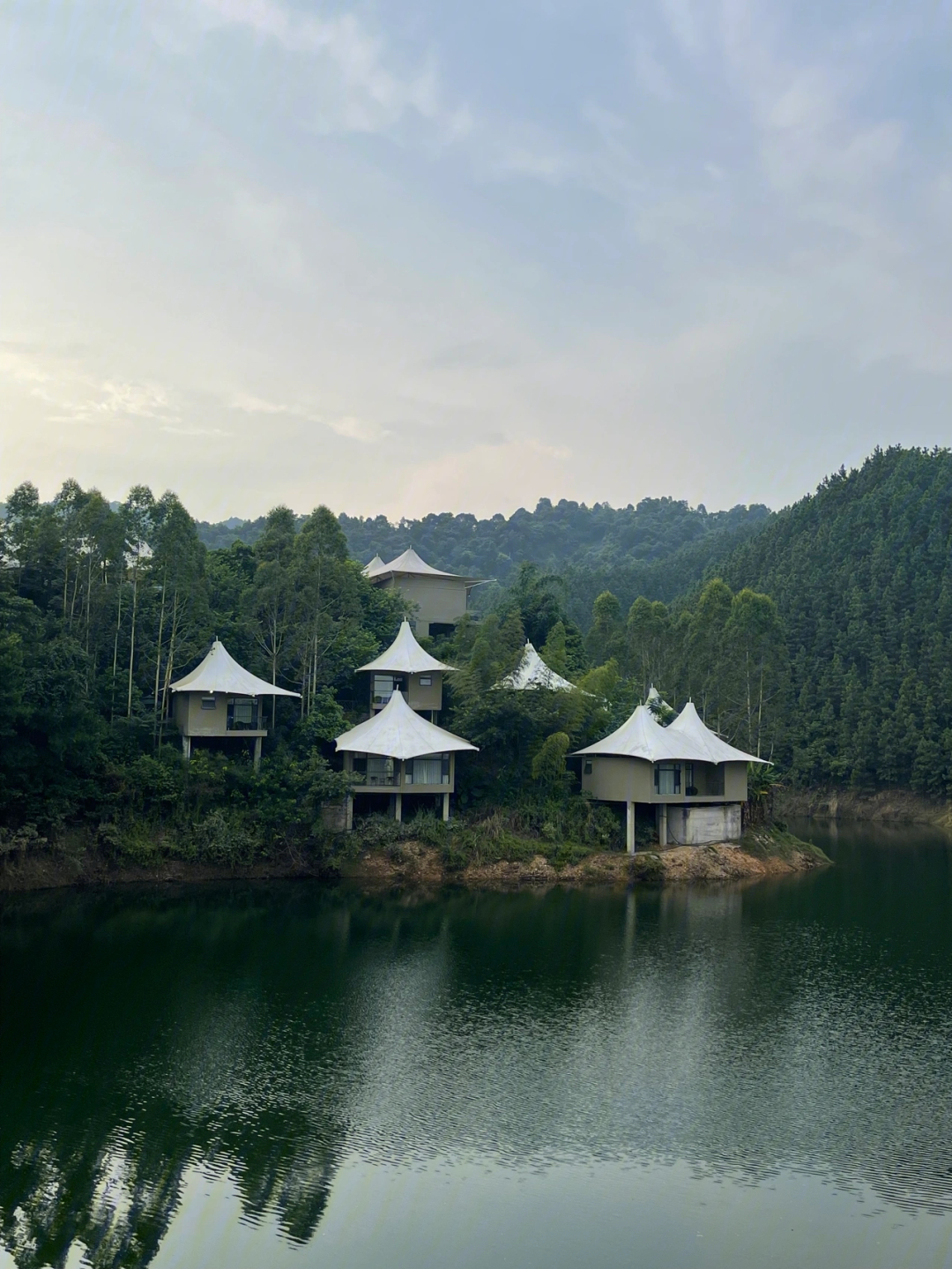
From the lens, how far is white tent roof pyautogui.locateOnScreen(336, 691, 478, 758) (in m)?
35.5

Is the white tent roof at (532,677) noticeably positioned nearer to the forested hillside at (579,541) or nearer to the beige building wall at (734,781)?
the beige building wall at (734,781)

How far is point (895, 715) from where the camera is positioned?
204 ft

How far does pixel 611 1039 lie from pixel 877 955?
9.46m

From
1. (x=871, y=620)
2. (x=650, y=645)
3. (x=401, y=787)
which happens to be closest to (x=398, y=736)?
(x=401, y=787)

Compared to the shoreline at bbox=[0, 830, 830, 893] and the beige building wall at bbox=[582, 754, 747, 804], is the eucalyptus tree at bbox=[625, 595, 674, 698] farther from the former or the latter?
the shoreline at bbox=[0, 830, 830, 893]


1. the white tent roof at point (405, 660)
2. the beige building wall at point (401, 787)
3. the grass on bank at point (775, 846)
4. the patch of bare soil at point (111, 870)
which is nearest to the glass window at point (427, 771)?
the beige building wall at point (401, 787)

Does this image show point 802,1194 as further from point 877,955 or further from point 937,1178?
point 877,955

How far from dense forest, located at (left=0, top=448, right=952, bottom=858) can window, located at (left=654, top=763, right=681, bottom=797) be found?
2.31 m

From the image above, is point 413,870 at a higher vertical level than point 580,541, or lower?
lower

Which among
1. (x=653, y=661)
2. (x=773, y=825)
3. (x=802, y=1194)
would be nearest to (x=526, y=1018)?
(x=802, y=1194)

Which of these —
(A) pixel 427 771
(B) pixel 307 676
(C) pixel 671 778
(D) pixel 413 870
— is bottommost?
(D) pixel 413 870

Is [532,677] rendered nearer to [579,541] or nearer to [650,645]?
[650,645]

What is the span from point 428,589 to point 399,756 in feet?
52.4

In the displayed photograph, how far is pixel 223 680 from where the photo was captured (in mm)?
35531
